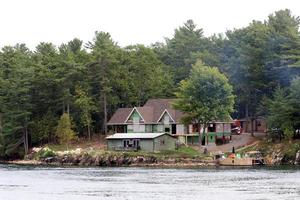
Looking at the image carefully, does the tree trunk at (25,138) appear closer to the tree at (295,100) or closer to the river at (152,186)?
the river at (152,186)

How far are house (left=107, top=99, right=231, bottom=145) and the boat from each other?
1334 centimetres

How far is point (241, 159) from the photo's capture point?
93188 millimetres

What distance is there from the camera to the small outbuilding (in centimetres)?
10506

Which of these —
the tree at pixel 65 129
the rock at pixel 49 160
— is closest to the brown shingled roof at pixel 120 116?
the tree at pixel 65 129

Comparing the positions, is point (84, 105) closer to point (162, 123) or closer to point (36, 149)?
point (36, 149)

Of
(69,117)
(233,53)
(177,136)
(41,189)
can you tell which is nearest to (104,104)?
(69,117)

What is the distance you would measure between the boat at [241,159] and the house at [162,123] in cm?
1334

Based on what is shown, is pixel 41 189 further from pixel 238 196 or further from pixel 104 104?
pixel 104 104

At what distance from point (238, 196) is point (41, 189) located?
17392mm

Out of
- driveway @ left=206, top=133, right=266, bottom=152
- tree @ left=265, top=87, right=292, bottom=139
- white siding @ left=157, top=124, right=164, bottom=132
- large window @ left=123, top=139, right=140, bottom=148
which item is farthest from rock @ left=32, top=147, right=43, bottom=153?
tree @ left=265, top=87, right=292, bottom=139

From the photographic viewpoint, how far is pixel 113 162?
9931 centimetres

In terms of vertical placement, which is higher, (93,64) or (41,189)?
(93,64)

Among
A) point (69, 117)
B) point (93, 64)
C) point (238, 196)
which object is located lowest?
point (238, 196)

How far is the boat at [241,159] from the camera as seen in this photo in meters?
93.2
